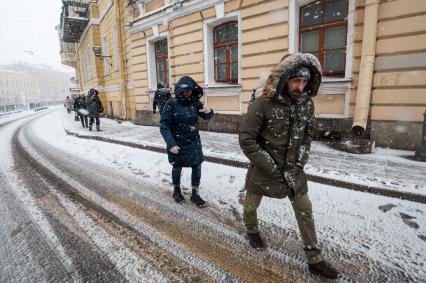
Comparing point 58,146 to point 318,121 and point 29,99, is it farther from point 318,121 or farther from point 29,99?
point 29,99

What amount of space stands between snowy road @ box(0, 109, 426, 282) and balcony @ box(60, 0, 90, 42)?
1888 cm

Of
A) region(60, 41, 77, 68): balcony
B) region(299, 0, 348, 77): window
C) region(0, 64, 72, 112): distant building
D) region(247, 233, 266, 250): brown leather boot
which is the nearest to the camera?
region(247, 233, 266, 250): brown leather boot

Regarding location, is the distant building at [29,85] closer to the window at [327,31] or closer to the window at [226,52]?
the window at [226,52]

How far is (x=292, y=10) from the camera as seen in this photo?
6570 mm

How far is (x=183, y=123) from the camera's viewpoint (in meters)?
3.28

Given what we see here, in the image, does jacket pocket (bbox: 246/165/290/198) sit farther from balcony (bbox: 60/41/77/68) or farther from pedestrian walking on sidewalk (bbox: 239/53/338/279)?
balcony (bbox: 60/41/77/68)

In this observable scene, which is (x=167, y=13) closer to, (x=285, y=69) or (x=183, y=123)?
(x=183, y=123)

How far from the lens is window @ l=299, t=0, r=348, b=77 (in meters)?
6.20

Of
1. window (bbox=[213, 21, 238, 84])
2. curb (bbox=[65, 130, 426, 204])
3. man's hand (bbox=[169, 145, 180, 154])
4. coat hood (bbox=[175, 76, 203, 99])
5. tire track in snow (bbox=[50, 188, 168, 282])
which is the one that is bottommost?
tire track in snow (bbox=[50, 188, 168, 282])

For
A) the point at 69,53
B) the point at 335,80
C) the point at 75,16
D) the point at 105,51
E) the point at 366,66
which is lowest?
the point at 335,80

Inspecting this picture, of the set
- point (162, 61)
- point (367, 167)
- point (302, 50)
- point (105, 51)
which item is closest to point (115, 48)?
point (105, 51)

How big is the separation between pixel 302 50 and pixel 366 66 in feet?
5.84

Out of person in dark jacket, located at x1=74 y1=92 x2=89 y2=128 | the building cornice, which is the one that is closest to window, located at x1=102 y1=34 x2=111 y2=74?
person in dark jacket, located at x1=74 y1=92 x2=89 y2=128

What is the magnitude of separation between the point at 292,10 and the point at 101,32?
47.8 ft
